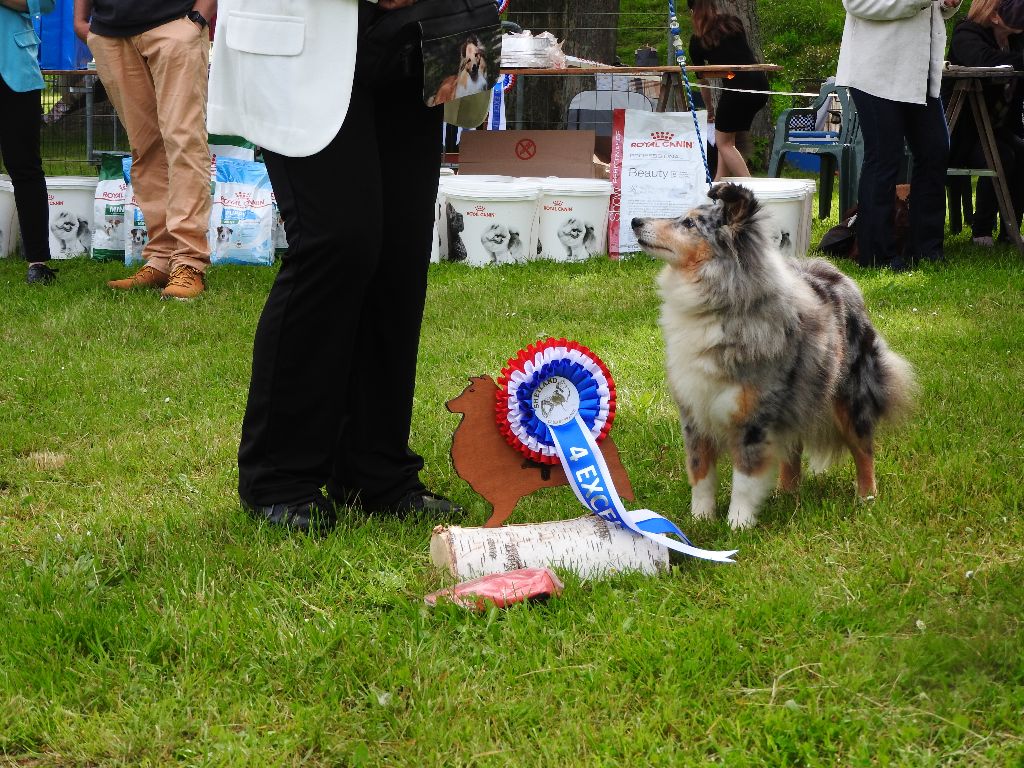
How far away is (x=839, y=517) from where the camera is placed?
9.69ft

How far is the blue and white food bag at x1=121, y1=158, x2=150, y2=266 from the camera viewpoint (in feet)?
23.6

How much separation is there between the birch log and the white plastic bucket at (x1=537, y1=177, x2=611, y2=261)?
190 inches

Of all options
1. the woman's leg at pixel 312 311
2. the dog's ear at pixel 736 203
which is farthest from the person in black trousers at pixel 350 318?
the dog's ear at pixel 736 203

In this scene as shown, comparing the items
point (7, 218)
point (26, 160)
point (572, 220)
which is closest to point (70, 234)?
point (7, 218)

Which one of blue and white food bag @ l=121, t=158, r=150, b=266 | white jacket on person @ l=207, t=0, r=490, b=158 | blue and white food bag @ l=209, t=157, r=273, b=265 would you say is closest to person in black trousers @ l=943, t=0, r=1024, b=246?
blue and white food bag @ l=209, t=157, r=273, b=265

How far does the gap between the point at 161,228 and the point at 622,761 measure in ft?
18.0

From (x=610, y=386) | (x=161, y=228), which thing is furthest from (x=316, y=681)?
(x=161, y=228)

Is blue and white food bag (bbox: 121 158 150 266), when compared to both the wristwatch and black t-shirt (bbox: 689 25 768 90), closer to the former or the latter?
the wristwatch

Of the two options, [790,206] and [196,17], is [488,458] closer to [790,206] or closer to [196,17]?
[196,17]

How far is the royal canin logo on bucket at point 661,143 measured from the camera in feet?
24.5

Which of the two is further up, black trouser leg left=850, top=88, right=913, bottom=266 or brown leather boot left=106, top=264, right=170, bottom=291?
black trouser leg left=850, top=88, right=913, bottom=266

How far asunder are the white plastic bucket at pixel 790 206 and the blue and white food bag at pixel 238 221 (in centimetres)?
318

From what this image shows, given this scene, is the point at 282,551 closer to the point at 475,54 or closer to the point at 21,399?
the point at 475,54

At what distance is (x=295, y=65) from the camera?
248cm
